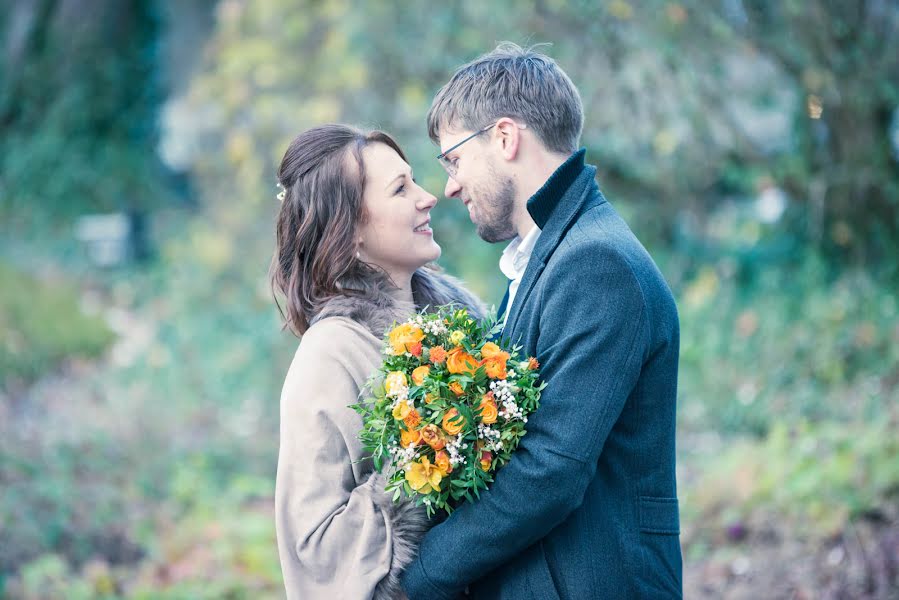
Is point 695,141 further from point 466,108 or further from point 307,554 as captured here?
point 307,554

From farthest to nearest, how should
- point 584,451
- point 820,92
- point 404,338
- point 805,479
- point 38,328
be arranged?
point 38,328 → point 820,92 → point 805,479 → point 404,338 → point 584,451

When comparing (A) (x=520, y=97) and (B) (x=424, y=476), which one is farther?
(A) (x=520, y=97)

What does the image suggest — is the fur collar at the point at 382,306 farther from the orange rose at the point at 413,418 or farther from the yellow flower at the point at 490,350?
the orange rose at the point at 413,418

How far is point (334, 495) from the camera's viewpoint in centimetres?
242

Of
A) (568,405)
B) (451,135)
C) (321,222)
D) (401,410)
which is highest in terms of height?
(451,135)

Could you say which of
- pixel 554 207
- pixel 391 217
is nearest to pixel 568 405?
pixel 554 207

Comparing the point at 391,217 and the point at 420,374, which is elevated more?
the point at 391,217

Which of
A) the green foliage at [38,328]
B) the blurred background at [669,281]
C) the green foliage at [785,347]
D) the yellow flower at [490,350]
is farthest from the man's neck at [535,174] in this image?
the green foliage at [38,328]

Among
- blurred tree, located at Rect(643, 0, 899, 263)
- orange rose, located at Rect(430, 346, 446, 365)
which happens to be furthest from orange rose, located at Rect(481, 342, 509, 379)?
blurred tree, located at Rect(643, 0, 899, 263)

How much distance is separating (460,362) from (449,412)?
0.41ft

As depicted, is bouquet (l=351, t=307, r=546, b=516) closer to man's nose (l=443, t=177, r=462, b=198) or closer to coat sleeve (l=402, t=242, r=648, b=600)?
coat sleeve (l=402, t=242, r=648, b=600)

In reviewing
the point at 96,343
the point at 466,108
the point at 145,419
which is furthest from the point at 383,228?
the point at 96,343

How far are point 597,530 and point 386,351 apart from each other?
0.69 m

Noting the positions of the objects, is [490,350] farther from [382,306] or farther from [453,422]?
[382,306]
